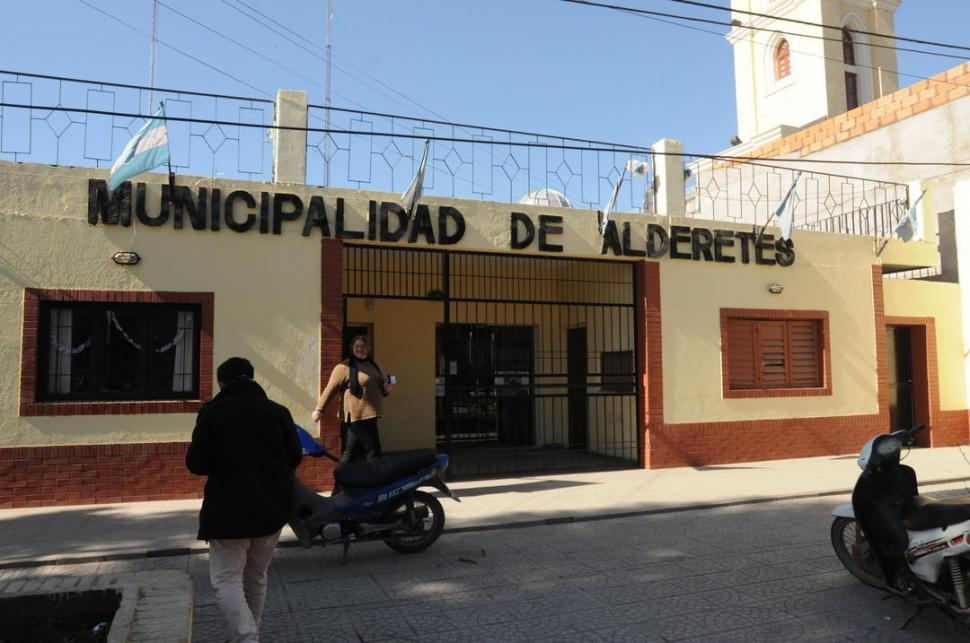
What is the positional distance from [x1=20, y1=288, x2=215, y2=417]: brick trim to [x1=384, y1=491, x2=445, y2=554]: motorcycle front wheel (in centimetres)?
366

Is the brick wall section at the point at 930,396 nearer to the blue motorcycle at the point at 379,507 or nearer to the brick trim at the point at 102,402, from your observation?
the blue motorcycle at the point at 379,507

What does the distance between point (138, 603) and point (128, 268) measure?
581cm

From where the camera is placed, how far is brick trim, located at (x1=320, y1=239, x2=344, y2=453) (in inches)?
354

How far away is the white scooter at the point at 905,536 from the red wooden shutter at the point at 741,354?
6617mm

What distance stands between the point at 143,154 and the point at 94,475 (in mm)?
3703

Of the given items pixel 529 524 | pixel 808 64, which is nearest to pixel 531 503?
pixel 529 524

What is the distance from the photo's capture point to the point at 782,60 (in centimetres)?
3450

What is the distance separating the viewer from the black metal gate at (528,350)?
456 inches

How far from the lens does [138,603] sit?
11.5 feet

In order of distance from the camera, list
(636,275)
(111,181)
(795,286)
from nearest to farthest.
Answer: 1. (111,181)
2. (636,275)
3. (795,286)

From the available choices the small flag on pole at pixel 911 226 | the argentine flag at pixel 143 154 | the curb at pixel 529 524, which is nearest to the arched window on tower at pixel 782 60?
the small flag on pole at pixel 911 226

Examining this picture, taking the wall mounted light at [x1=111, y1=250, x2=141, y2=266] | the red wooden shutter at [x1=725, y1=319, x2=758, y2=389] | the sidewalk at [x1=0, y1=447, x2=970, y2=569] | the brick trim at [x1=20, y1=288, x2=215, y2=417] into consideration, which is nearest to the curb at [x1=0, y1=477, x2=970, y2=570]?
the sidewalk at [x1=0, y1=447, x2=970, y2=569]

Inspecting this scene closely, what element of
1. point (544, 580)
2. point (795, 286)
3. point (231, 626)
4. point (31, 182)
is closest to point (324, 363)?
point (31, 182)

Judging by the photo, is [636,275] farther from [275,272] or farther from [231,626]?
[231,626]
